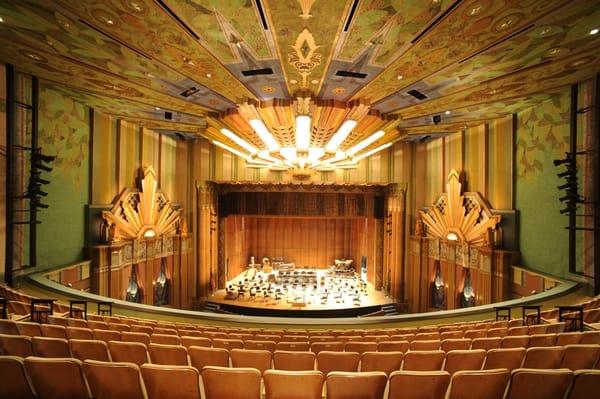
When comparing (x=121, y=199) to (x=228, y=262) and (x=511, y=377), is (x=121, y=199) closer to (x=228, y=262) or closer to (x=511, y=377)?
(x=228, y=262)

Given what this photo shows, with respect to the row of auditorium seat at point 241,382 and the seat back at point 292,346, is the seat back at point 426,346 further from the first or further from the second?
the row of auditorium seat at point 241,382

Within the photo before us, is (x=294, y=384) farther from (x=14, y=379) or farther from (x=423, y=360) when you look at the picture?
(x=14, y=379)

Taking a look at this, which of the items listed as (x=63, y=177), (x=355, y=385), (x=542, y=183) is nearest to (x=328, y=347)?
(x=355, y=385)

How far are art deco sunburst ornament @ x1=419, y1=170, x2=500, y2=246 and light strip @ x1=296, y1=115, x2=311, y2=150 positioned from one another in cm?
704

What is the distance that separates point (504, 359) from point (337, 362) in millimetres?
1558

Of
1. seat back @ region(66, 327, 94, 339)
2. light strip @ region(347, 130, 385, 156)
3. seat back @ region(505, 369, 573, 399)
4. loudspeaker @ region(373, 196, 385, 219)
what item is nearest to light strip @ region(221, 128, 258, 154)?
light strip @ region(347, 130, 385, 156)

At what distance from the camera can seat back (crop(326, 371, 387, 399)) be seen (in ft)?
7.56

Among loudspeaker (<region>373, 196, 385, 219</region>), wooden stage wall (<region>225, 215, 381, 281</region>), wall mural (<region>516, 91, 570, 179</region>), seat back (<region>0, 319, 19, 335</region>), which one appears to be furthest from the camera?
wooden stage wall (<region>225, 215, 381, 281</region>)

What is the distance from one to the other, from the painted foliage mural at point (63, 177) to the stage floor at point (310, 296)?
23.5 feet

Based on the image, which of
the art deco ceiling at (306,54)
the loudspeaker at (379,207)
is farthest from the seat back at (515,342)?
the loudspeaker at (379,207)

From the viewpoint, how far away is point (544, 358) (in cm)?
305

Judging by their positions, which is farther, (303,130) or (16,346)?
(303,130)

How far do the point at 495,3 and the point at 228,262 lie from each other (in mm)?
16828

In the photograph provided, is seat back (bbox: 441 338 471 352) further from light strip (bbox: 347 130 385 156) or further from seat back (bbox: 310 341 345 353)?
light strip (bbox: 347 130 385 156)
